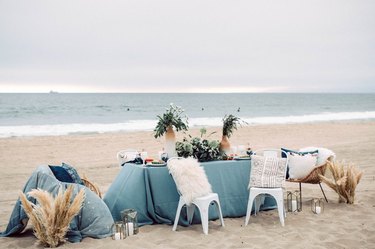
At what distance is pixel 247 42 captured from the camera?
71.6 feet

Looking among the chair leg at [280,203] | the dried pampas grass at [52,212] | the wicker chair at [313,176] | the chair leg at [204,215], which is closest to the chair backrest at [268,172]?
the chair leg at [280,203]

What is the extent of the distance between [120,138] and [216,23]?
5777 mm

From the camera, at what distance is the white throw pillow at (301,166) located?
5.94 meters

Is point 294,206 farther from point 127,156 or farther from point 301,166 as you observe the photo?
point 127,156

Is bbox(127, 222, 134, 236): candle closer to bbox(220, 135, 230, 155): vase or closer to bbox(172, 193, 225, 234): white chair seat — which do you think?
bbox(172, 193, 225, 234): white chair seat

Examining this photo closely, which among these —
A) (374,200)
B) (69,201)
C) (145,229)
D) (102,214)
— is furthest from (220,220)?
(374,200)

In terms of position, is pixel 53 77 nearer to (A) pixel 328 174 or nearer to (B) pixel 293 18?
(B) pixel 293 18

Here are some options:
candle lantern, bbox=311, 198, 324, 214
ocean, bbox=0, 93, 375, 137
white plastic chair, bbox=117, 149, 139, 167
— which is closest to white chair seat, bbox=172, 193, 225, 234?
white plastic chair, bbox=117, 149, 139, 167

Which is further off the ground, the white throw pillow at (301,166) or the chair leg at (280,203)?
the white throw pillow at (301,166)

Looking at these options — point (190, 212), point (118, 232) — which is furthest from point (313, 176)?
point (118, 232)

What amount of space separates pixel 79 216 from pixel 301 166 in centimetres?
313

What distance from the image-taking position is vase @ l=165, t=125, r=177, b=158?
5.20 metres

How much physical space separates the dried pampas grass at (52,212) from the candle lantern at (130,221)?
60cm

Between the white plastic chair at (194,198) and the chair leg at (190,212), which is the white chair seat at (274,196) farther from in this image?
the chair leg at (190,212)
